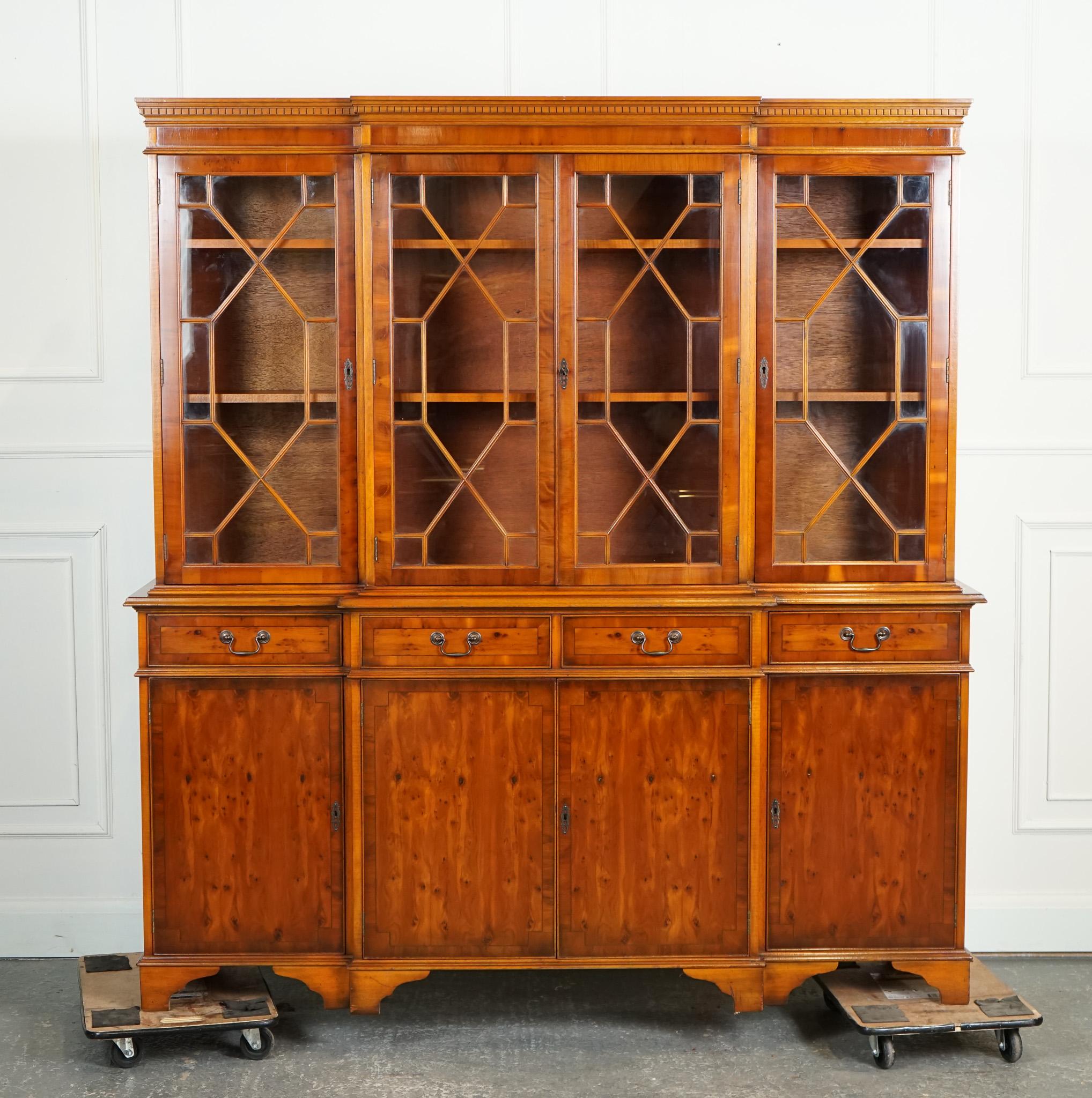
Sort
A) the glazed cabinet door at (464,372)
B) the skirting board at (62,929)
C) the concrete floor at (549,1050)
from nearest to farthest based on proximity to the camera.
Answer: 1. the concrete floor at (549,1050)
2. the glazed cabinet door at (464,372)
3. the skirting board at (62,929)

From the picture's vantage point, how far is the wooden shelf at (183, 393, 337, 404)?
2793 millimetres

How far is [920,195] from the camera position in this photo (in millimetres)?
2789

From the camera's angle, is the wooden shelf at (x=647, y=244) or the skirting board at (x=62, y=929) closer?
the wooden shelf at (x=647, y=244)

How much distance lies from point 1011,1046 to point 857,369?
1667 millimetres

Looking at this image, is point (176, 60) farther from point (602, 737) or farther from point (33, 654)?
point (602, 737)

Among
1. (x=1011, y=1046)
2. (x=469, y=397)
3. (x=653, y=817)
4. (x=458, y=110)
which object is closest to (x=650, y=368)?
(x=469, y=397)

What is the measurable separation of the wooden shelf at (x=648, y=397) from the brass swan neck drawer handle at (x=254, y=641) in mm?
939

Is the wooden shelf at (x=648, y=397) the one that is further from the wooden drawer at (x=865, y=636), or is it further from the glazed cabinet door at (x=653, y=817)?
the glazed cabinet door at (x=653, y=817)

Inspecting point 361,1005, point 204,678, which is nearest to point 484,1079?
point 361,1005

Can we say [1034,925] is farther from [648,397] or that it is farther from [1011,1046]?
[648,397]

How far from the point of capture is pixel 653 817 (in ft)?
9.16

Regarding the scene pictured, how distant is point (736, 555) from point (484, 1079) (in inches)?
52.7

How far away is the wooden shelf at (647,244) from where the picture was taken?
2.75 m

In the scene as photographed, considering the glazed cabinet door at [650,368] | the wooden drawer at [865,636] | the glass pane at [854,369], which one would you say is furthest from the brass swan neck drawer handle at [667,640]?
the glass pane at [854,369]
